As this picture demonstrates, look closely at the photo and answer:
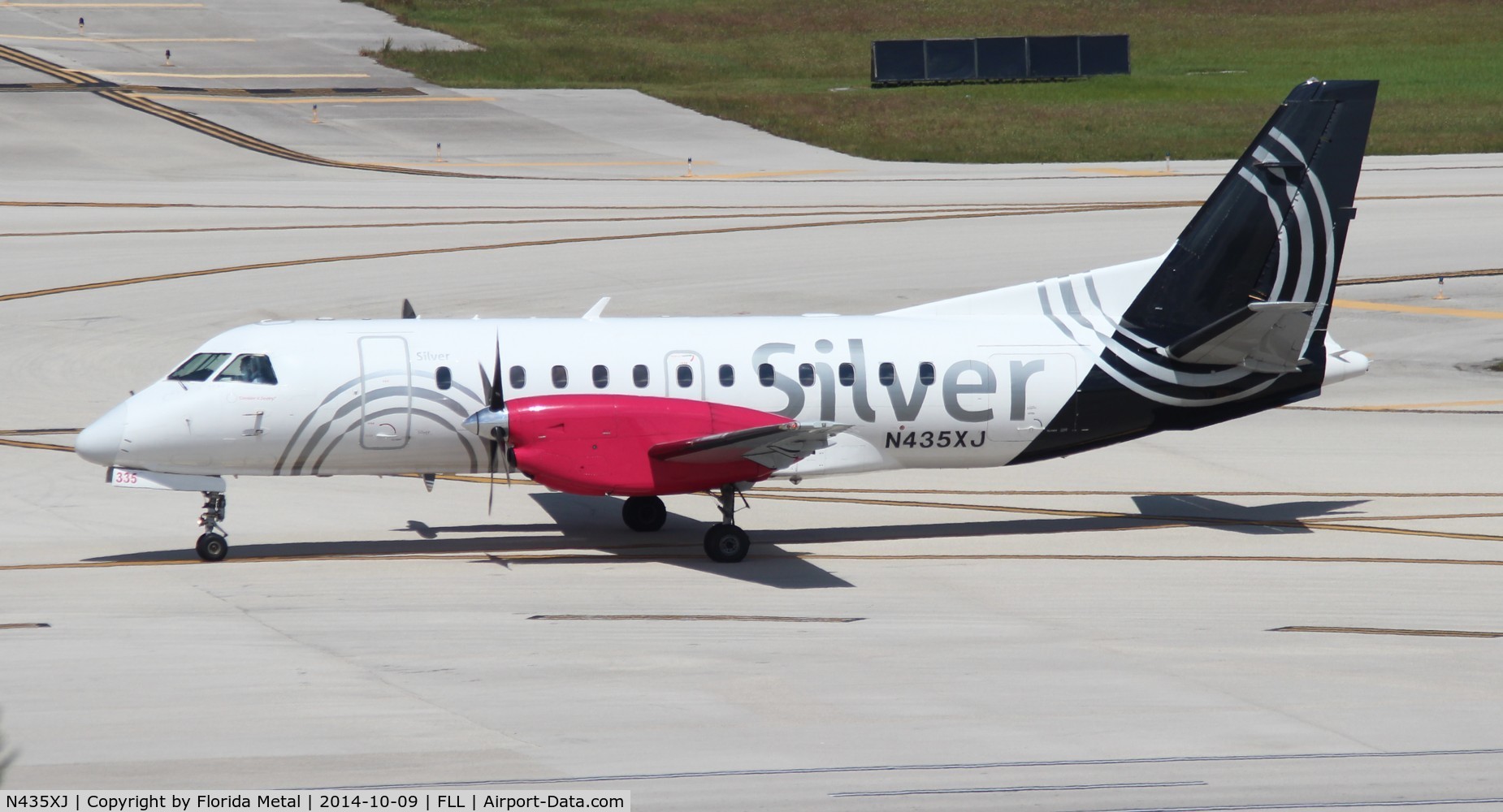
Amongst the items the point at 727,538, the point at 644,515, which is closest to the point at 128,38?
the point at 644,515

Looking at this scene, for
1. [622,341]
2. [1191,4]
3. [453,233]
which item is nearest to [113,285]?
[453,233]

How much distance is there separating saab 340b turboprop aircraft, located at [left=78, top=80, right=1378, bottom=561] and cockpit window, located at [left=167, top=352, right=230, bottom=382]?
3 cm

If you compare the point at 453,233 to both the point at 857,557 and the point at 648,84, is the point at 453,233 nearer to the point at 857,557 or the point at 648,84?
the point at 857,557

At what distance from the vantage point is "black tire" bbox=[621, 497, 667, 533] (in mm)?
22625

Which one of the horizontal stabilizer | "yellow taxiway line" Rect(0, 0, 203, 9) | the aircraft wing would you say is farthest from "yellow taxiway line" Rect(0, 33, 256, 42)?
the horizontal stabilizer

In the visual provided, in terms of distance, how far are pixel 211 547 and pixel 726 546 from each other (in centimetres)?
655

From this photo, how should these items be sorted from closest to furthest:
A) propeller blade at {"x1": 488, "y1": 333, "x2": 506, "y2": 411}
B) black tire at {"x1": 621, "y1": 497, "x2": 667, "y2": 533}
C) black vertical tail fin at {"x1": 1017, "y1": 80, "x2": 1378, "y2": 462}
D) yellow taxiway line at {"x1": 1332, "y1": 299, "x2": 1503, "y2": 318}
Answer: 1. propeller blade at {"x1": 488, "y1": 333, "x2": 506, "y2": 411}
2. black vertical tail fin at {"x1": 1017, "y1": 80, "x2": 1378, "y2": 462}
3. black tire at {"x1": 621, "y1": 497, "x2": 667, "y2": 533}
4. yellow taxiway line at {"x1": 1332, "y1": 299, "x2": 1503, "y2": 318}

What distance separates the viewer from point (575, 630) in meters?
17.2

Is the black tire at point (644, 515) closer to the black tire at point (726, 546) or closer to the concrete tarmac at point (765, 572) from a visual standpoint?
the concrete tarmac at point (765, 572)

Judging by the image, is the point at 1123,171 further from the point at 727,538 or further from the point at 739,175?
the point at 727,538

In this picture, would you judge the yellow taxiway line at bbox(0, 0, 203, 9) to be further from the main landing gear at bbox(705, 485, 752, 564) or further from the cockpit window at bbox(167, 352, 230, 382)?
the main landing gear at bbox(705, 485, 752, 564)

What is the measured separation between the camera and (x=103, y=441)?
1981 cm

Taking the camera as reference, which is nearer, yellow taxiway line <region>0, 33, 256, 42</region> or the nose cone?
the nose cone

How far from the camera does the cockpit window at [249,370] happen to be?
67.1ft
